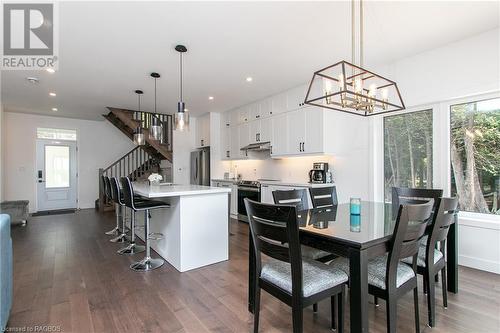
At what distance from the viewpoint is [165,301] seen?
224 centimetres

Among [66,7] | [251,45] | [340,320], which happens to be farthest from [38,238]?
[340,320]

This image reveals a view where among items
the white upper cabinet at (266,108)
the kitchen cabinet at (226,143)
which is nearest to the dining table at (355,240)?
the white upper cabinet at (266,108)

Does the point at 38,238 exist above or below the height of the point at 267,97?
below

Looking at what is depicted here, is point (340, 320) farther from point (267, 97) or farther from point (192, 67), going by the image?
point (267, 97)

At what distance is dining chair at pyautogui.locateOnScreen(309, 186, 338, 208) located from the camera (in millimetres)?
2758

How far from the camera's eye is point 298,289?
1461 millimetres

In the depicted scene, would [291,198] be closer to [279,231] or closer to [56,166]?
[279,231]

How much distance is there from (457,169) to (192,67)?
380 centimetres

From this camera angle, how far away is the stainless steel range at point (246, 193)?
5105 millimetres

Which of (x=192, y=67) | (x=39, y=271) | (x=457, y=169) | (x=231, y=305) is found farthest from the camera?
(x=192, y=67)

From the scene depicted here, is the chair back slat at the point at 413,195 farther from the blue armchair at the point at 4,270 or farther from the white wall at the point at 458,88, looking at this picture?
the blue armchair at the point at 4,270

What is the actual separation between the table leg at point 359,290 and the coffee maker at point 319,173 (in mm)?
2977

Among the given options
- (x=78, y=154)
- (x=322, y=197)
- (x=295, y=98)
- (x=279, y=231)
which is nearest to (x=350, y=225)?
(x=279, y=231)

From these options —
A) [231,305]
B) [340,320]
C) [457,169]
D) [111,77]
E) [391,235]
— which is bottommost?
[231,305]
